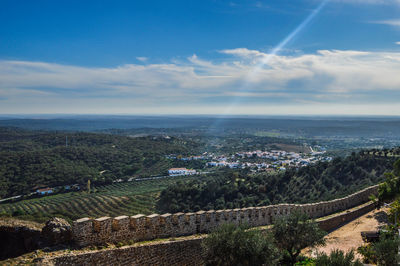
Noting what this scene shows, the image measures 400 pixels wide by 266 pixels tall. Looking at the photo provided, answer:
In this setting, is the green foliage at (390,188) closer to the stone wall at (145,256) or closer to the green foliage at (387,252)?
the green foliage at (387,252)

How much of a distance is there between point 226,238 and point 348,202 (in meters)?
10.8

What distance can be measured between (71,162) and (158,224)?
53.1 meters

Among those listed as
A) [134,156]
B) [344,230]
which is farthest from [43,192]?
[344,230]

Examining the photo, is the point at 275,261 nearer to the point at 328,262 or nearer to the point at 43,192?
the point at 328,262

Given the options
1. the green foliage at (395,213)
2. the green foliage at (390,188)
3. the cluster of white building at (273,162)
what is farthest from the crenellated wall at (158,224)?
the cluster of white building at (273,162)

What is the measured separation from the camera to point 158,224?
717 centimetres

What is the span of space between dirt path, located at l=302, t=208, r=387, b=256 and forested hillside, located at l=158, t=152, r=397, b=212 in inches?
354

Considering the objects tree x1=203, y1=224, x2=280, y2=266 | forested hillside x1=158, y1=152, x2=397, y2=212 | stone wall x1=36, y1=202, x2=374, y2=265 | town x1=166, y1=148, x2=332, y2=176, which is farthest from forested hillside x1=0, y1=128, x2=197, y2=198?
tree x1=203, y1=224, x2=280, y2=266

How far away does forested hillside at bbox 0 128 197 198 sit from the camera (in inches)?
1729

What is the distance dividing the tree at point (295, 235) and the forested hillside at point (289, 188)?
47.6 ft

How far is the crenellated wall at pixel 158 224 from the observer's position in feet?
19.4

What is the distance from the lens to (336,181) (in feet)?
84.7

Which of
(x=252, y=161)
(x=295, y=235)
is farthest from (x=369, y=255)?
(x=252, y=161)

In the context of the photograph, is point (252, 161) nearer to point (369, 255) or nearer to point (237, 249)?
point (369, 255)
